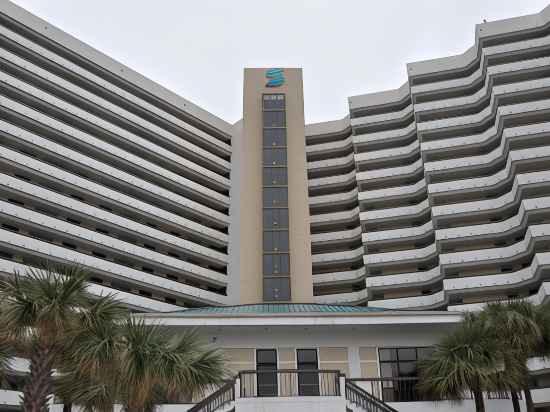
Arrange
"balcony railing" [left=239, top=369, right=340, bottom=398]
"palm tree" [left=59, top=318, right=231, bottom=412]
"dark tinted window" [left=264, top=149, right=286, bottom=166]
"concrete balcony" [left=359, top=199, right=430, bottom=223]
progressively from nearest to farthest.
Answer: "palm tree" [left=59, top=318, right=231, bottom=412] < "balcony railing" [left=239, top=369, right=340, bottom=398] < "dark tinted window" [left=264, top=149, right=286, bottom=166] < "concrete balcony" [left=359, top=199, right=430, bottom=223]

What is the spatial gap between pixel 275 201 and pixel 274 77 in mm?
17437

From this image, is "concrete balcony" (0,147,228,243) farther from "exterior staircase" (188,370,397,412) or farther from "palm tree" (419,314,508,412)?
"palm tree" (419,314,508,412)

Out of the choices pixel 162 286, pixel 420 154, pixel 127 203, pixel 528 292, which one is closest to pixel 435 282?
pixel 528 292

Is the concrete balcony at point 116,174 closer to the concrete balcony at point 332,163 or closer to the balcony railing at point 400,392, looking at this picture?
the concrete balcony at point 332,163

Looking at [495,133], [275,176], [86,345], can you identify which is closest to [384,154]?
[495,133]

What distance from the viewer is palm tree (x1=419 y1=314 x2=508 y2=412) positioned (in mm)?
25219

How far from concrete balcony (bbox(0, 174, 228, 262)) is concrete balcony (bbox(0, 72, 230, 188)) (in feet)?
24.4

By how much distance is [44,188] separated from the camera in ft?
205

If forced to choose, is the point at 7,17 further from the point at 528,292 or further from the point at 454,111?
the point at 528,292

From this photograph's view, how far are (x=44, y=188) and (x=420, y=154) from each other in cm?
4263

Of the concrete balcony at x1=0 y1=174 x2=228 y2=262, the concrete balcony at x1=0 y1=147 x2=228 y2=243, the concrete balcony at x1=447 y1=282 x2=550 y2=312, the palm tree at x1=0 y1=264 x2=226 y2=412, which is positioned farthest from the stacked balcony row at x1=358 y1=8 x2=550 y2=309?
the palm tree at x1=0 y1=264 x2=226 y2=412

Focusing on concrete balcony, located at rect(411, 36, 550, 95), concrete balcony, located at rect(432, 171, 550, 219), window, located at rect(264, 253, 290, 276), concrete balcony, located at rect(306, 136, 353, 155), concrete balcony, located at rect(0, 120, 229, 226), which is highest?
concrete balcony, located at rect(411, 36, 550, 95)

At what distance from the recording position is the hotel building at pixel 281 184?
62.7 metres

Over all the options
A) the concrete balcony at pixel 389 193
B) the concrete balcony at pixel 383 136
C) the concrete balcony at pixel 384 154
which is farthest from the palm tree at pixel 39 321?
the concrete balcony at pixel 383 136
